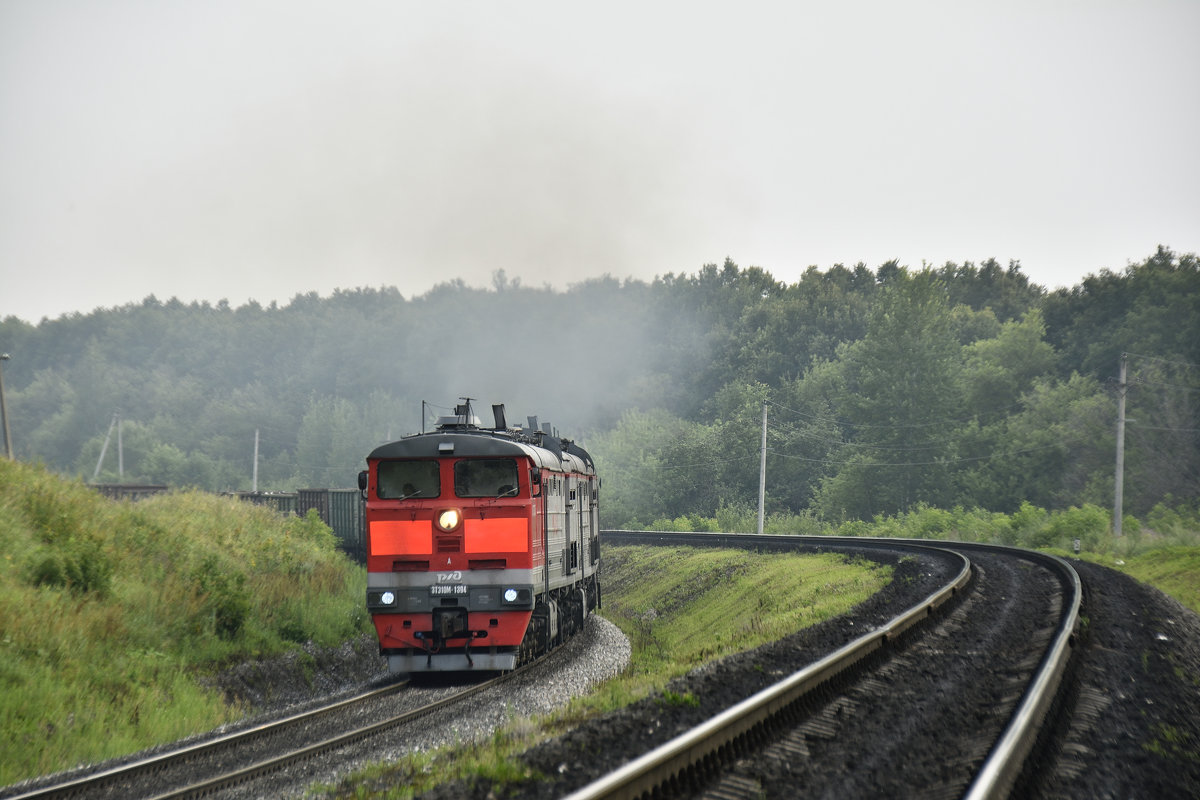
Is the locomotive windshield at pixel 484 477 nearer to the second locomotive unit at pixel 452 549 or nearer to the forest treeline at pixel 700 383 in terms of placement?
the second locomotive unit at pixel 452 549

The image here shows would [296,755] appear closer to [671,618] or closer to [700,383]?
[671,618]

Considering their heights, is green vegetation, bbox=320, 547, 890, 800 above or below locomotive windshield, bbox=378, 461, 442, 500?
below

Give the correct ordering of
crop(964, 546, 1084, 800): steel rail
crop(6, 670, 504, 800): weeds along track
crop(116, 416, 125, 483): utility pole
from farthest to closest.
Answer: crop(116, 416, 125, 483): utility pole → crop(6, 670, 504, 800): weeds along track → crop(964, 546, 1084, 800): steel rail

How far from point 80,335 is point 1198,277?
119 m

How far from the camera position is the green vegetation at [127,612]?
11.6m

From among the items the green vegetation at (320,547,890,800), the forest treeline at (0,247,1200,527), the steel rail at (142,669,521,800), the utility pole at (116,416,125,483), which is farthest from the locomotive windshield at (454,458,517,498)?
the utility pole at (116,416,125,483)

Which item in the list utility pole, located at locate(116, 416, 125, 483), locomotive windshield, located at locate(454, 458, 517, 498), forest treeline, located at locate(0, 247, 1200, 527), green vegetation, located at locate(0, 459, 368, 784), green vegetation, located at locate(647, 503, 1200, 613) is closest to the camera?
green vegetation, located at locate(0, 459, 368, 784)

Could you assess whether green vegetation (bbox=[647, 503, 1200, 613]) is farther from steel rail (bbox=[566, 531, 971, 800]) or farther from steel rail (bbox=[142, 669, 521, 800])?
steel rail (bbox=[142, 669, 521, 800])

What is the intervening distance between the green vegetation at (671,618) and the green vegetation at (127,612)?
16.0 feet

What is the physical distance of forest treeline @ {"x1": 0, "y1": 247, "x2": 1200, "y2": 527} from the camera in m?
56.3

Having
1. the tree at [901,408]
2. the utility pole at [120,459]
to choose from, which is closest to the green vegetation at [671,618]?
the tree at [901,408]

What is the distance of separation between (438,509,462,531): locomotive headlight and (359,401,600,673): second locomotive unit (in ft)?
0.05

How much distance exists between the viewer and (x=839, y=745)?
25.1ft

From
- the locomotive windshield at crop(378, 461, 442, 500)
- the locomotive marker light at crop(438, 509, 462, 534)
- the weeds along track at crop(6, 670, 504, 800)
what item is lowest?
the weeds along track at crop(6, 670, 504, 800)
